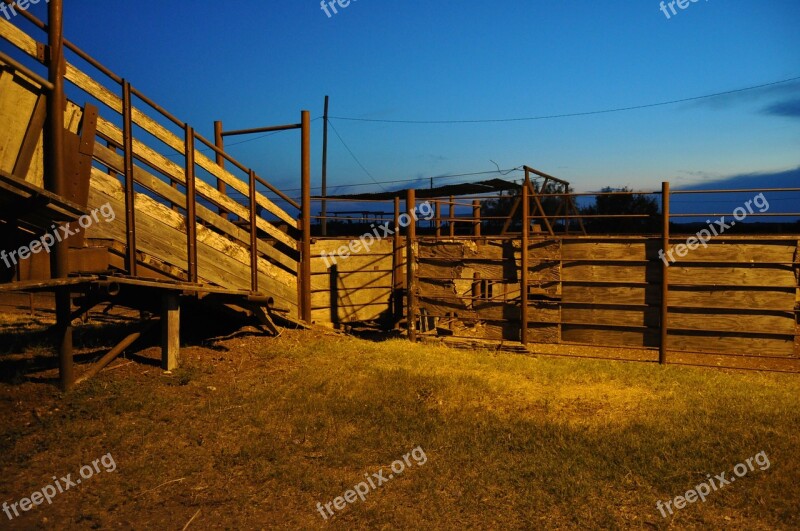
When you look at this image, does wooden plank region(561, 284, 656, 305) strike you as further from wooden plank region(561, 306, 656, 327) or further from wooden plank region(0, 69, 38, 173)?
wooden plank region(0, 69, 38, 173)

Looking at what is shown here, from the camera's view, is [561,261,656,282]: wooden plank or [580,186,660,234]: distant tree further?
[580,186,660,234]: distant tree

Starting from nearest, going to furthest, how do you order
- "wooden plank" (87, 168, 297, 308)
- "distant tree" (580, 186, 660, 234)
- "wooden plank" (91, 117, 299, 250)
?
"wooden plank" (91, 117, 299, 250) → "wooden plank" (87, 168, 297, 308) → "distant tree" (580, 186, 660, 234)

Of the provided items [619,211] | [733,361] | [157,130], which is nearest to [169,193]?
[157,130]

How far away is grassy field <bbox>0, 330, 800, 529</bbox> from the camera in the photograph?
4.36 meters

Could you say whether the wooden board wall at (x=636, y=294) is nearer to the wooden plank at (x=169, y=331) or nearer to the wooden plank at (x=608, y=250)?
the wooden plank at (x=608, y=250)

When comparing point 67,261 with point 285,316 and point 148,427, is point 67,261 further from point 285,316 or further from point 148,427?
point 285,316

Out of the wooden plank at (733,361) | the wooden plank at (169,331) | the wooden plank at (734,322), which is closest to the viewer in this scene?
the wooden plank at (169,331)

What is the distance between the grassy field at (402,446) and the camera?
4359 mm

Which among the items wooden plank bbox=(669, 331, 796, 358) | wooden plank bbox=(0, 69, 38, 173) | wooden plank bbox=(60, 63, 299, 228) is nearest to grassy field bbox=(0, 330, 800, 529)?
wooden plank bbox=(669, 331, 796, 358)

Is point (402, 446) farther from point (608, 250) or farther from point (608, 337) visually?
point (608, 250)

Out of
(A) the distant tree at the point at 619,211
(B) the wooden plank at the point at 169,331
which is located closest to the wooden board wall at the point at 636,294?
(B) the wooden plank at the point at 169,331

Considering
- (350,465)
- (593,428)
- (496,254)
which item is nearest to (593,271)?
(496,254)

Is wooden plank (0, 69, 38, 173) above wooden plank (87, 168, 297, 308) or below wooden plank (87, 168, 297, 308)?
above

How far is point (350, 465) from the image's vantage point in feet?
17.0
